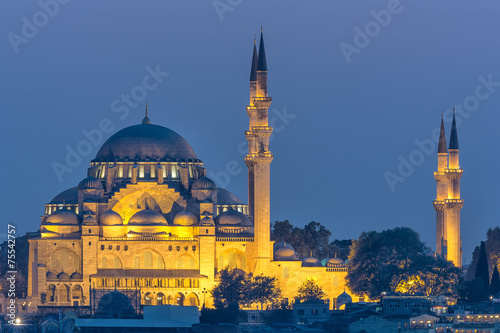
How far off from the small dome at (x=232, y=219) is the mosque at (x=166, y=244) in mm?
59

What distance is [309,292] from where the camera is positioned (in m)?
98.7

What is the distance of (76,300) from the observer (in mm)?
98750

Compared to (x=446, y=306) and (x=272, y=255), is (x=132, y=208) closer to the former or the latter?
(x=272, y=255)

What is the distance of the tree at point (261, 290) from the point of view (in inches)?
3789

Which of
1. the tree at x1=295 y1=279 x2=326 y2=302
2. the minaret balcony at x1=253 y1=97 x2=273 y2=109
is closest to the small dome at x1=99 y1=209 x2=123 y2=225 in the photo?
the minaret balcony at x1=253 y1=97 x2=273 y2=109

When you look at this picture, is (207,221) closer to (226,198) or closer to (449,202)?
(226,198)

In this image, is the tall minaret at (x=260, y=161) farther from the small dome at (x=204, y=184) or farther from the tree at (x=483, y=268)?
the tree at (x=483, y=268)

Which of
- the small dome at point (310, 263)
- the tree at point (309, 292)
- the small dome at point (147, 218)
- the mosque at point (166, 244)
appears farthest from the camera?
the small dome at point (147, 218)

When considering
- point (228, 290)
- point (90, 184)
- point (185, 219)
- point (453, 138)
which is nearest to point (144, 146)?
point (90, 184)

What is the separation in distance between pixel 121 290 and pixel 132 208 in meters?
8.61

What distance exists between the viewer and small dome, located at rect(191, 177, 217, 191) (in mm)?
104500

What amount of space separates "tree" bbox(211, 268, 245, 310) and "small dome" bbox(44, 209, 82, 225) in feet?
32.1

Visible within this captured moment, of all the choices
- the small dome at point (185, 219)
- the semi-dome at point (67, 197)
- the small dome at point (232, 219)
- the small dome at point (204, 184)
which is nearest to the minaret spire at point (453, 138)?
the small dome at point (232, 219)

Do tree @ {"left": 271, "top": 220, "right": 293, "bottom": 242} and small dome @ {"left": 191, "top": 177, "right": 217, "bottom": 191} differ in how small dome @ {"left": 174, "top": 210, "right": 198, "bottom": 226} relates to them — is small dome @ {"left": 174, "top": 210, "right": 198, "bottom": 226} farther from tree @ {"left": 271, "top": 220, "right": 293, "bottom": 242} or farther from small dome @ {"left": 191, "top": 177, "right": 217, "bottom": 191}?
tree @ {"left": 271, "top": 220, "right": 293, "bottom": 242}
